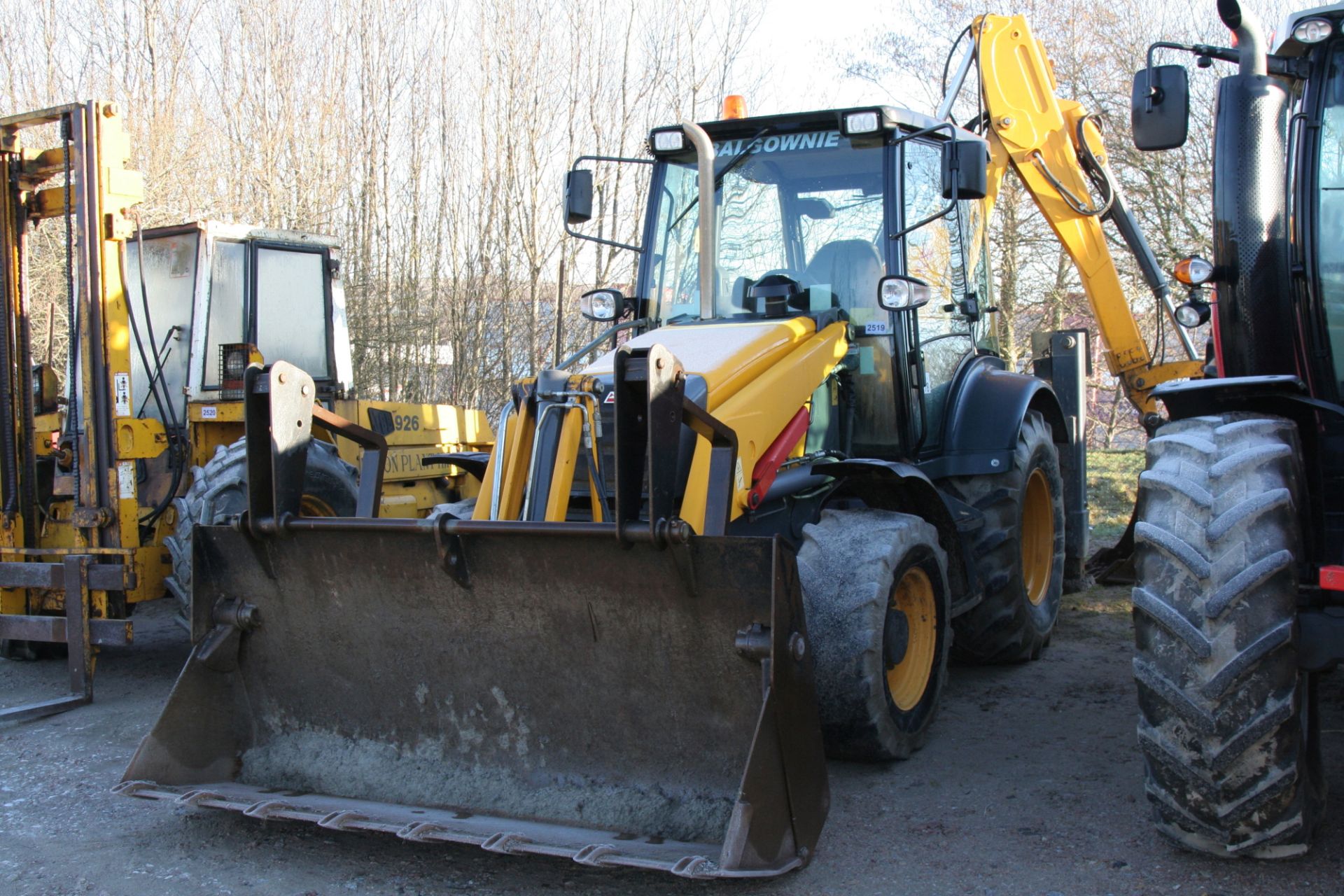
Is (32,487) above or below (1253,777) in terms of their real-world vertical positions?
above

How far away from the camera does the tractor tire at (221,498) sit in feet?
20.9

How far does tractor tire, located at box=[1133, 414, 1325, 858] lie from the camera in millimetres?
3180

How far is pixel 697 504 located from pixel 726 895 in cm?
133

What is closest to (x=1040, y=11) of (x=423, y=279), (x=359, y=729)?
(x=423, y=279)

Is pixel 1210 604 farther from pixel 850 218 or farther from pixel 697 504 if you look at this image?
pixel 850 218

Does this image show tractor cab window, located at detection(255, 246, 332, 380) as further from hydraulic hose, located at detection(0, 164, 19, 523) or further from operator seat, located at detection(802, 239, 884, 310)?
operator seat, located at detection(802, 239, 884, 310)

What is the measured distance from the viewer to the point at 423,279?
16625 mm

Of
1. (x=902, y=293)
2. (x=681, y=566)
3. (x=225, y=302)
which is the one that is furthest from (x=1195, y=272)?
(x=225, y=302)

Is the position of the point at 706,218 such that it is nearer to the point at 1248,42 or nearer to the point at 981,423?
the point at 981,423

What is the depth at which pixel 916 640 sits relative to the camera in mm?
4918

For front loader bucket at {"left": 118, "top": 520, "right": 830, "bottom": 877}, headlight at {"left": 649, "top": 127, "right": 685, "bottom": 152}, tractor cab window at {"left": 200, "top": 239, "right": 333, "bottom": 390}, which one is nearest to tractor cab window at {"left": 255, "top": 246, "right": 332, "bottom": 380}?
tractor cab window at {"left": 200, "top": 239, "right": 333, "bottom": 390}

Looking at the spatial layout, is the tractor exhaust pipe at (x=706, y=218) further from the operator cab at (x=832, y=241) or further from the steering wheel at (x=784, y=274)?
the steering wheel at (x=784, y=274)

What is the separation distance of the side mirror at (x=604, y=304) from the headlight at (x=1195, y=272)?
2.47 meters

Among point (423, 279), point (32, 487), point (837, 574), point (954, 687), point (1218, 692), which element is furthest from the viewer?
point (423, 279)
